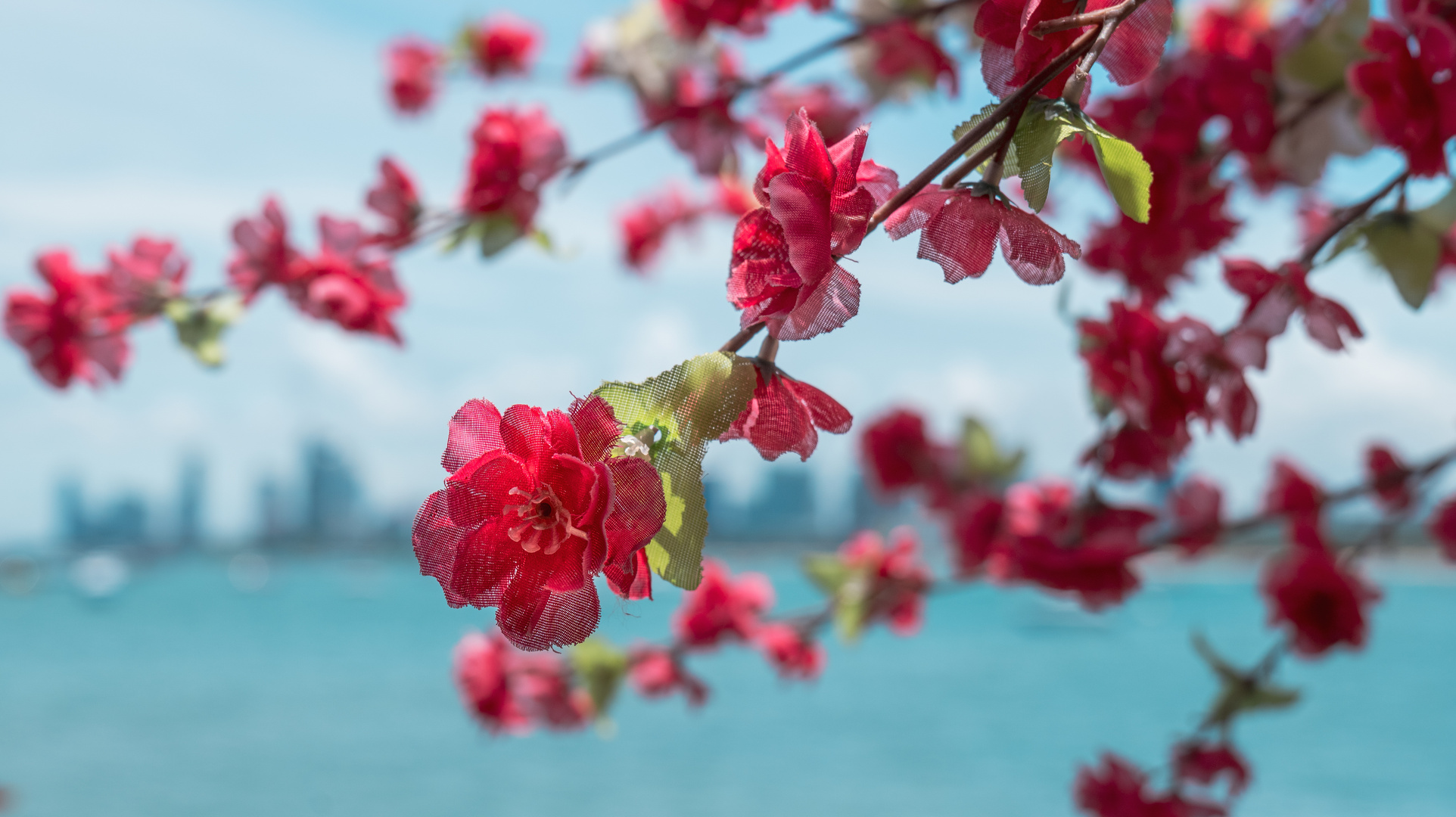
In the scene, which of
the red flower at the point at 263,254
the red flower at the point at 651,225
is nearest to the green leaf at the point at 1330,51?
the red flower at the point at 263,254

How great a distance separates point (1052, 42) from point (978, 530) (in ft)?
3.03

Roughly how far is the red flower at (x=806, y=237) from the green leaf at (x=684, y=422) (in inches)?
0.7

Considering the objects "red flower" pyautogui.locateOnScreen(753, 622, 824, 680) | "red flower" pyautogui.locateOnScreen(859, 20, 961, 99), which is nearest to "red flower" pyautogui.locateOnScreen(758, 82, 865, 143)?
"red flower" pyautogui.locateOnScreen(859, 20, 961, 99)

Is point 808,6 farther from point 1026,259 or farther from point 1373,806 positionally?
point 1373,806

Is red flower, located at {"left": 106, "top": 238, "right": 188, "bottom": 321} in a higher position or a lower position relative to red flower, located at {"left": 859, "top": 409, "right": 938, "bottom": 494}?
lower

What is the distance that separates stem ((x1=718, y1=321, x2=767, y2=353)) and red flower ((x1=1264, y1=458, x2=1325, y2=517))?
2.77ft

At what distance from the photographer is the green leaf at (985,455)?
1.26 m

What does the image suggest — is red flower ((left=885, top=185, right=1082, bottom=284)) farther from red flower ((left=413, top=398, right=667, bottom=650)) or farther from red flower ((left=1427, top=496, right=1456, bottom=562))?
red flower ((left=1427, top=496, right=1456, bottom=562))

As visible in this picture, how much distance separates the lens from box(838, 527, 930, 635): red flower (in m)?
1.15

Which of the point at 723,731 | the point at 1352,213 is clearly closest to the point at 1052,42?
the point at 1352,213

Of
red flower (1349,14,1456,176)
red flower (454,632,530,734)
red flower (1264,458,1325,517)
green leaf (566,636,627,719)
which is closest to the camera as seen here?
red flower (1349,14,1456,176)

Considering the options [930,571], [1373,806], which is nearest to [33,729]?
[1373,806]

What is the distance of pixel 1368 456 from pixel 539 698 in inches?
33.7

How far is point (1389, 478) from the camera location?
861mm
